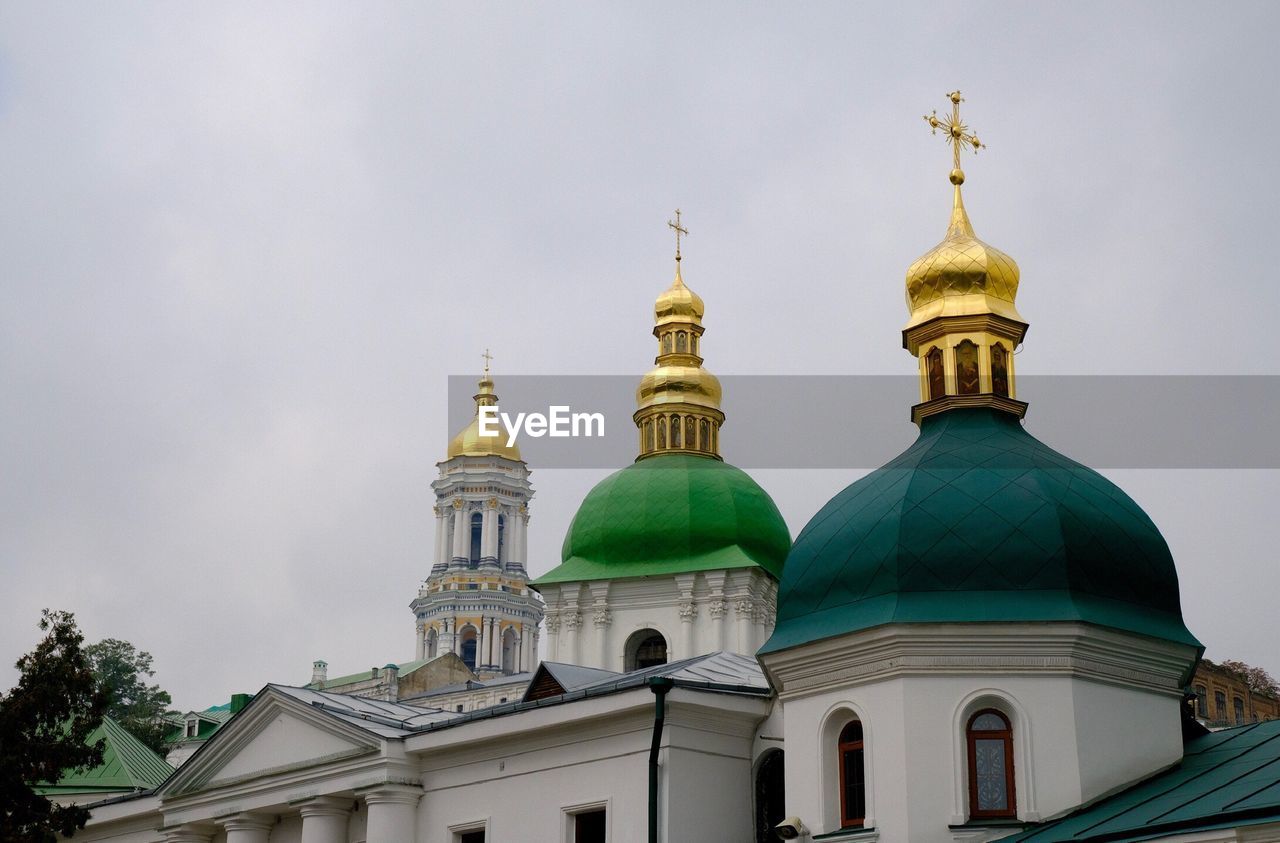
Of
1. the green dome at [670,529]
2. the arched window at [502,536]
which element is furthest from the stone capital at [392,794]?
the arched window at [502,536]

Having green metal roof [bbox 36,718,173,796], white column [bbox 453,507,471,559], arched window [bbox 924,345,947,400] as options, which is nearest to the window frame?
arched window [bbox 924,345,947,400]

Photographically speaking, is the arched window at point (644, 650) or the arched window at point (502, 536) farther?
the arched window at point (502, 536)

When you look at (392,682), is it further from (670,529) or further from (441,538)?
(670,529)

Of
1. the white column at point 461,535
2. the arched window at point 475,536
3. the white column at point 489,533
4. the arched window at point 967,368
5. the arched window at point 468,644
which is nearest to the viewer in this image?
the arched window at point 967,368

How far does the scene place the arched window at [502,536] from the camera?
302 ft

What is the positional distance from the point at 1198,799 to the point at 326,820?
13.8 meters

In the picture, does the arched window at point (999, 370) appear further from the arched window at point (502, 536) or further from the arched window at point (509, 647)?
the arched window at point (509, 647)

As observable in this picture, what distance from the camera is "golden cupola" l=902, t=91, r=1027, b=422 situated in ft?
80.4

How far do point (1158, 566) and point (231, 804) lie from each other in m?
15.6

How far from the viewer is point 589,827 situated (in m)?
23.6

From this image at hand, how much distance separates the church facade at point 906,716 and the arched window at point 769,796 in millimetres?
32

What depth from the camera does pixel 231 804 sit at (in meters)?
28.7

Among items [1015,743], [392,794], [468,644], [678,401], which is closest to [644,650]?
[678,401]

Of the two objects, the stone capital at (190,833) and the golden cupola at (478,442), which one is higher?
the golden cupola at (478,442)
